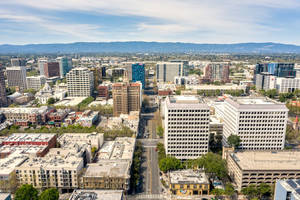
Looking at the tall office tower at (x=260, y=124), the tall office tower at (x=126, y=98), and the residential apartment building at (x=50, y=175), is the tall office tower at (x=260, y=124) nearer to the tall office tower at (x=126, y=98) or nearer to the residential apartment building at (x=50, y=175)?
the residential apartment building at (x=50, y=175)

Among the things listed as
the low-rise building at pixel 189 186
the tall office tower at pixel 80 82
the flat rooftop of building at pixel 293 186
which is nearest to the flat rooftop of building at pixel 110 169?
the low-rise building at pixel 189 186

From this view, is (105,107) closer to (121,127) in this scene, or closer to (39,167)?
(121,127)

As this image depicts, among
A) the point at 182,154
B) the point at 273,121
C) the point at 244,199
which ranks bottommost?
the point at 244,199

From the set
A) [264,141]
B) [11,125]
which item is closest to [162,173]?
[264,141]

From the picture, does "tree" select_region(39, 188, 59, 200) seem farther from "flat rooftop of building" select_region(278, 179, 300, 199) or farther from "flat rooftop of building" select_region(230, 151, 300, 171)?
"flat rooftop of building" select_region(278, 179, 300, 199)

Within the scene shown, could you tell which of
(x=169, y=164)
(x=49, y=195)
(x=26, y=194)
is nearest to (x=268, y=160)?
(x=169, y=164)

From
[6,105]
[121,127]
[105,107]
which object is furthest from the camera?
[6,105]

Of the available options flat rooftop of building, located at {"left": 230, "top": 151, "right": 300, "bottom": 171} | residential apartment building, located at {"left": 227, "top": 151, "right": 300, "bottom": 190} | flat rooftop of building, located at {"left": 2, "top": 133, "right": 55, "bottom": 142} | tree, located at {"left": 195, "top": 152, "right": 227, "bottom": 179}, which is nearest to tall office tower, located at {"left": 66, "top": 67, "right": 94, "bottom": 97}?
flat rooftop of building, located at {"left": 2, "top": 133, "right": 55, "bottom": 142}
